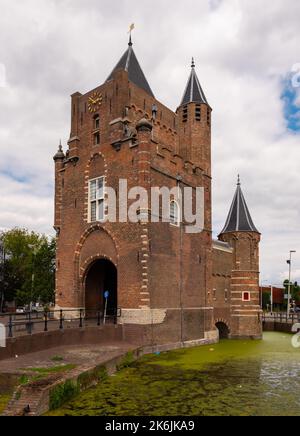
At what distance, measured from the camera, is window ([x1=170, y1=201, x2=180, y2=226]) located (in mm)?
24688

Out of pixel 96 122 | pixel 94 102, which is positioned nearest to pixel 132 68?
pixel 94 102

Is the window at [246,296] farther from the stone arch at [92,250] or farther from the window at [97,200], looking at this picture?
the window at [97,200]

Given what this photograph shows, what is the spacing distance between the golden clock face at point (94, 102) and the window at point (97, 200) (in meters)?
4.54

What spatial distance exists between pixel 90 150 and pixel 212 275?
12.3 metres

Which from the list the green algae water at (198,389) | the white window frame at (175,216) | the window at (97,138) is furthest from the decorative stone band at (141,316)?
the window at (97,138)

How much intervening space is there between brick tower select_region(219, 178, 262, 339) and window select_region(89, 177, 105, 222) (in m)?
12.2

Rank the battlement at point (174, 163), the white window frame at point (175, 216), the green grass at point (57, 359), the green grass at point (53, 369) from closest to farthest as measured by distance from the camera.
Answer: the green grass at point (53, 369)
the green grass at point (57, 359)
the battlement at point (174, 163)
the white window frame at point (175, 216)

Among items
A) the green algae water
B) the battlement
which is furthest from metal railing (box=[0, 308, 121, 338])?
the battlement

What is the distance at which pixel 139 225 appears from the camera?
2212 cm

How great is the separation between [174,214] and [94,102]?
859 centimetres

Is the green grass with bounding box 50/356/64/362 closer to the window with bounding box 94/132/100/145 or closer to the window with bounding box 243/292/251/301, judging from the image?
the window with bounding box 94/132/100/145

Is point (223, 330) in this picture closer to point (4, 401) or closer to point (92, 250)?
point (92, 250)

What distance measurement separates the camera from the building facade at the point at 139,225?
22.2 metres
